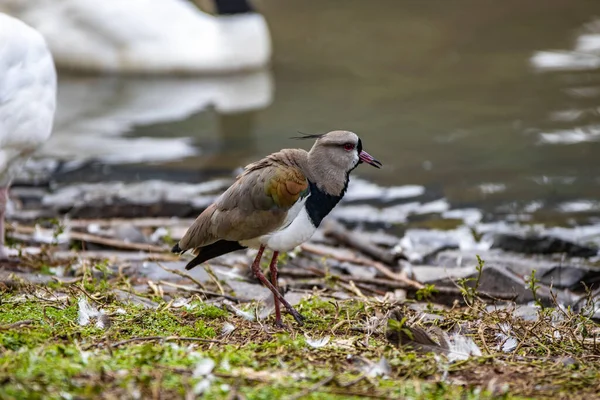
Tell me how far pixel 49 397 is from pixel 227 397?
1.91ft

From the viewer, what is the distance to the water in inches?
345

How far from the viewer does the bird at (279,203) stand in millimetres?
4324

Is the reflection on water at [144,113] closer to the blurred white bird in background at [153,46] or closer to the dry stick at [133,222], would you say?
the blurred white bird in background at [153,46]

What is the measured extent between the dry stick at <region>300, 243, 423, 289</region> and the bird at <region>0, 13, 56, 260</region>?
→ 1.93m

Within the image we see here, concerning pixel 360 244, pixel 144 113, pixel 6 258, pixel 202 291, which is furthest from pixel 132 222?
pixel 144 113

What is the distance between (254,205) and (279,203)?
0.13 metres

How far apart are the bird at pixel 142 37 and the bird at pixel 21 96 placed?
7.62 m

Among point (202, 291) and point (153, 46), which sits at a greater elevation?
point (202, 291)

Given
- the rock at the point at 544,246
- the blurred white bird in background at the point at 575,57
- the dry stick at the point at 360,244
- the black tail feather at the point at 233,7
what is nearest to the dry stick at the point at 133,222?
the dry stick at the point at 360,244

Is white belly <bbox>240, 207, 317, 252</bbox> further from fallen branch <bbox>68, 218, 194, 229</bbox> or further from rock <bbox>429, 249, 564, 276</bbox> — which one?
fallen branch <bbox>68, 218, 194, 229</bbox>

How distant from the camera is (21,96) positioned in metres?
5.58

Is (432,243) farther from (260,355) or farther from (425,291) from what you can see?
(260,355)

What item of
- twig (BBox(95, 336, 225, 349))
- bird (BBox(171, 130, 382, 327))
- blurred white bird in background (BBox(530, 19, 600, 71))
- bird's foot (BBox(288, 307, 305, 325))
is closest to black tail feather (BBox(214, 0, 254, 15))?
blurred white bird in background (BBox(530, 19, 600, 71))

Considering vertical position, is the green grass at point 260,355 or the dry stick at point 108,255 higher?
the green grass at point 260,355
